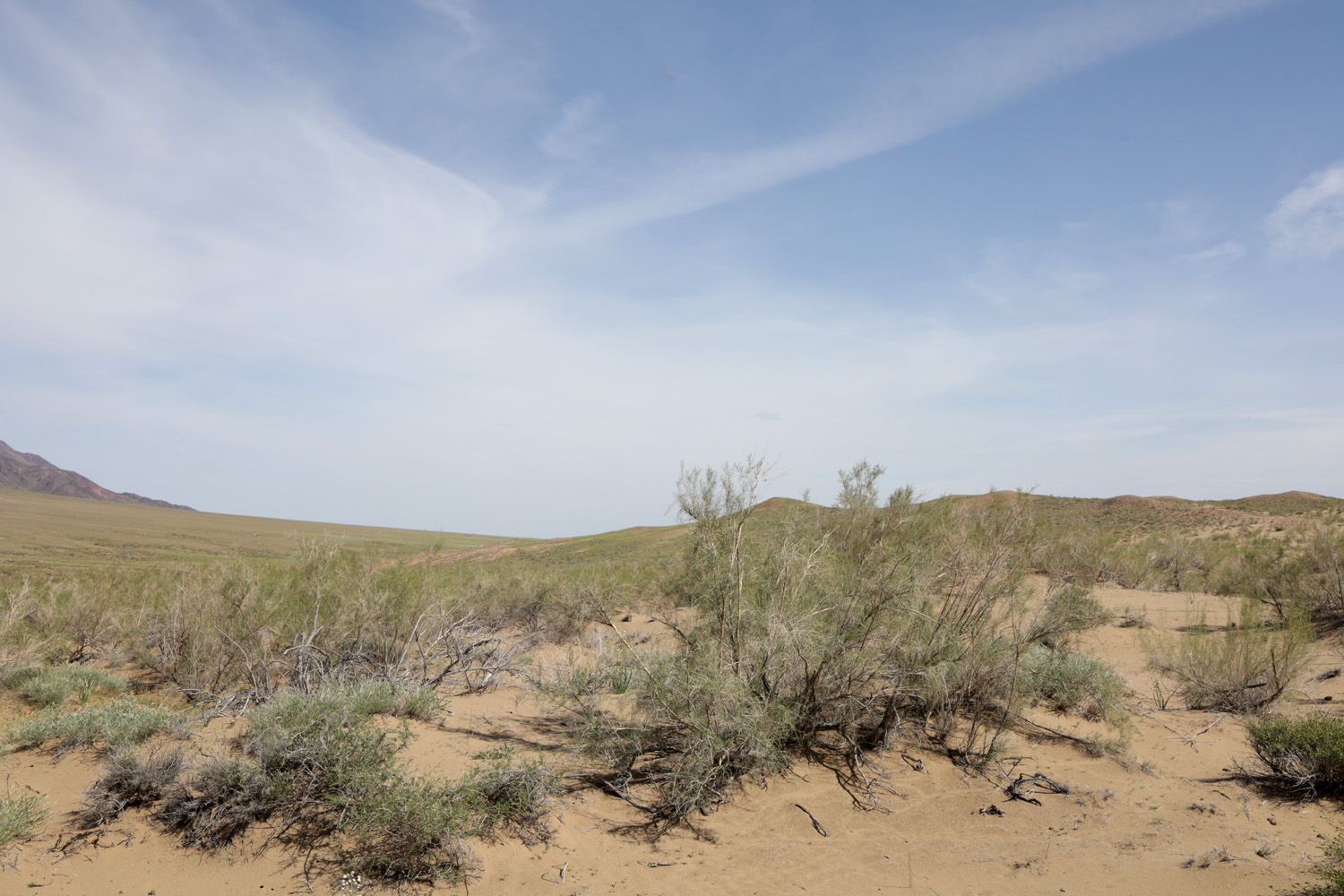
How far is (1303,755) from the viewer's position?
684cm

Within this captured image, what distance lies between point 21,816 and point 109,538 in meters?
71.1

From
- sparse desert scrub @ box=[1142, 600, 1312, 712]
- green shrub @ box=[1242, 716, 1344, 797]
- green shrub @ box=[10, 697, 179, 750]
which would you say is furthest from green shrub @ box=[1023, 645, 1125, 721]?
green shrub @ box=[10, 697, 179, 750]

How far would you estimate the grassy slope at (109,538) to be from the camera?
35844 mm

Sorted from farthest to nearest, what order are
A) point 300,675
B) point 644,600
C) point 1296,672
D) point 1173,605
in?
1. point 644,600
2. point 1173,605
3. point 1296,672
4. point 300,675

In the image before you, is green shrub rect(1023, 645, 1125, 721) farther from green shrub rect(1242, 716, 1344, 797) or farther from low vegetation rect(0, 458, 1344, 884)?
green shrub rect(1242, 716, 1344, 797)

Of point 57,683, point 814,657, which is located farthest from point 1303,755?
point 57,683

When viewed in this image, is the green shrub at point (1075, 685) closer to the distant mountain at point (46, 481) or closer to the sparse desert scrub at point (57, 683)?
the sparse desert scrub at point (57, 683)

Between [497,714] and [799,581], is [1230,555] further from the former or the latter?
[497,714]

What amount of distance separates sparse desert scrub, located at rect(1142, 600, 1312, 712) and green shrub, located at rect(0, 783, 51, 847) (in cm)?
1460

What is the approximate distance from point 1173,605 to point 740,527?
16584mm

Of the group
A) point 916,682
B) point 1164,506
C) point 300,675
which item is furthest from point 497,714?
point 1164,506

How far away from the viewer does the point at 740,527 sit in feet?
26.9

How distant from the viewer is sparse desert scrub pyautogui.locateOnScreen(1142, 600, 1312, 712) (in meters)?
9.77

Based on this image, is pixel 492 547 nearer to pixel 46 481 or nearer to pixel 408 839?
pixel 408 839
